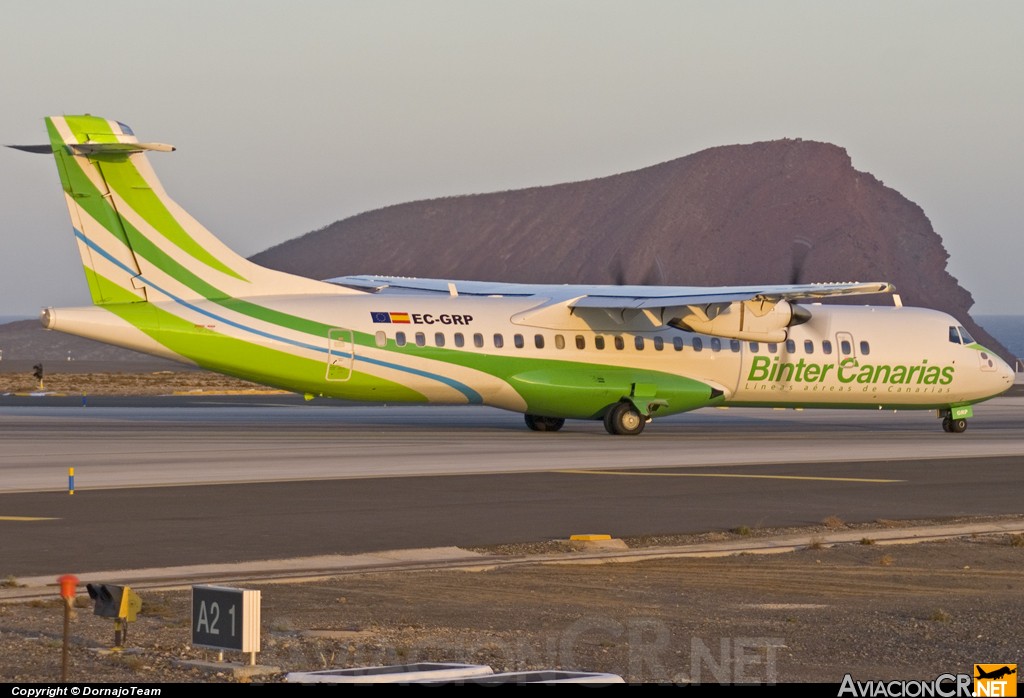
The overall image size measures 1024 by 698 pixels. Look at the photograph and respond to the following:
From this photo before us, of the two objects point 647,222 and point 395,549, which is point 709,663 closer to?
point 395,549

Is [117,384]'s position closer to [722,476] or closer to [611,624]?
[722,476]

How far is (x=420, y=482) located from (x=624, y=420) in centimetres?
1281

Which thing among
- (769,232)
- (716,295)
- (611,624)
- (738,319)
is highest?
(769,232)

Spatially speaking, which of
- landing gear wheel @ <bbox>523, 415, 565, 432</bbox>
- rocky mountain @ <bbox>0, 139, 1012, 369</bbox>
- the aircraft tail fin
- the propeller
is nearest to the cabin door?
the aircraft tail fin

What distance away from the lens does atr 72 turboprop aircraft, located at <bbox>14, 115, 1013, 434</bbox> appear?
102ft

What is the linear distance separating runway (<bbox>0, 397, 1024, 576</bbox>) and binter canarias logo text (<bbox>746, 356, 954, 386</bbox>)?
4.72 feet

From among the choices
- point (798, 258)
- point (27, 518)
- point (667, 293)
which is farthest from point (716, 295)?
point (27, 518)

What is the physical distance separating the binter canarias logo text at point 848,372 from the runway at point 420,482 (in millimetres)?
1440

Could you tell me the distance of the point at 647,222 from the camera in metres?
190

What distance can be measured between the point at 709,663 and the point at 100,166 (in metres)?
24.4

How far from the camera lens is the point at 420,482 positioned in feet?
77.5

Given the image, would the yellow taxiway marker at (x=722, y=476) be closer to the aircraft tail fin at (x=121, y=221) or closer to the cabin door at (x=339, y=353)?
the cabin door at (x=339, y=353)

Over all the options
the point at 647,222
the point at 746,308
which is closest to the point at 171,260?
the point at 746,308

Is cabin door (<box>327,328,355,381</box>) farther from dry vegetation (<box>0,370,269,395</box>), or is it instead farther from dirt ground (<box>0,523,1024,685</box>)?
dry vegetation (<box>0,370,269,395</box>)
